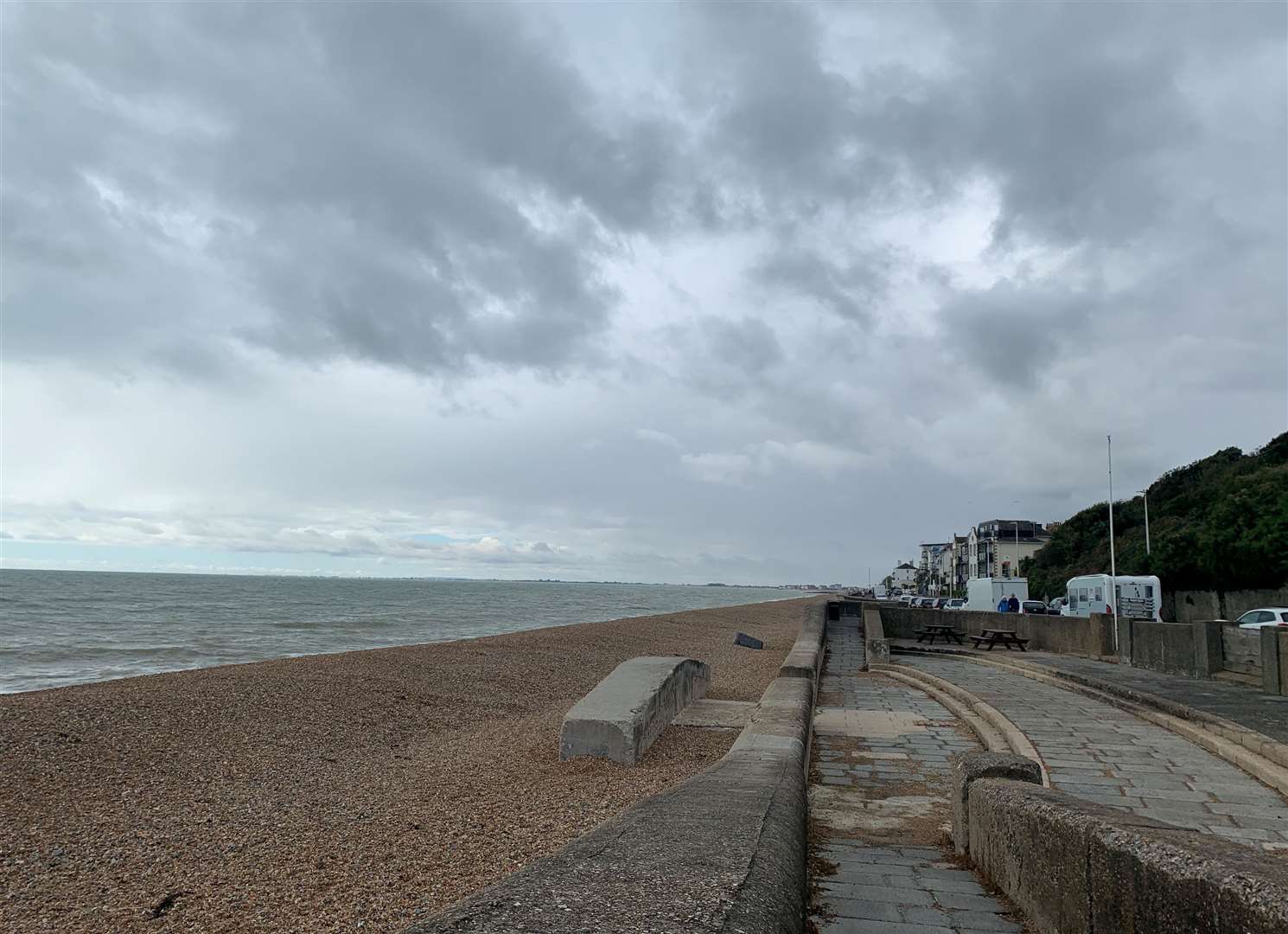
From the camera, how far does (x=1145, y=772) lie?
683 centimetres

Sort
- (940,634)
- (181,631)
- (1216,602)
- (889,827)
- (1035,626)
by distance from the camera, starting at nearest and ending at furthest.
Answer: (889,827)
(1035,626)
(940,634)
(181,631)
(1216,602)

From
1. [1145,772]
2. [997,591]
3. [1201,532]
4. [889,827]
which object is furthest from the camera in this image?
[1201,532]

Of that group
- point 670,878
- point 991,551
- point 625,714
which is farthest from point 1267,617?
point 991,551

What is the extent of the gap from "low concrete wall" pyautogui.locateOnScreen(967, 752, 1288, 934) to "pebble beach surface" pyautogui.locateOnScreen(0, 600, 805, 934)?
2.76 metres

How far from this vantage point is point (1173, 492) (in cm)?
5591

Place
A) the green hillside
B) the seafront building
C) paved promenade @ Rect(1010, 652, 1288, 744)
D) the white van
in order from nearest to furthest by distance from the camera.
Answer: paved promenade @ Rect(1010, 652, 1288, 744) < the white van < the green hillside < the seafront building

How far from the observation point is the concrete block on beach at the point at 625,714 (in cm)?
768

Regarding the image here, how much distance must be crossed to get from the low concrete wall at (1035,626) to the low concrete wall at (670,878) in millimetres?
16541

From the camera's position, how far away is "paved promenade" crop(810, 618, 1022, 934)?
3.80m

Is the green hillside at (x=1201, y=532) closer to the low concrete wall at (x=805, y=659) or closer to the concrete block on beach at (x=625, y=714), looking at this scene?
the low concrete wall at (x=805, y=659)

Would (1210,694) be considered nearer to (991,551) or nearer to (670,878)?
(670,878)

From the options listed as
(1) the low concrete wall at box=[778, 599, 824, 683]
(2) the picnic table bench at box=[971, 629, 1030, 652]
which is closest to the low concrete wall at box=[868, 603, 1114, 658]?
(2) the picnic table bench at box=[971, 629, 1030, 652]

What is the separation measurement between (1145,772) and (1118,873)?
497cm

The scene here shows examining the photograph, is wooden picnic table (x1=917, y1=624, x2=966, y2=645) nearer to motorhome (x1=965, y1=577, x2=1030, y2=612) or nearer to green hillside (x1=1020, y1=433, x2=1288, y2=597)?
motorhome (x1=965, y1=577, x2=1030, y2=612)
